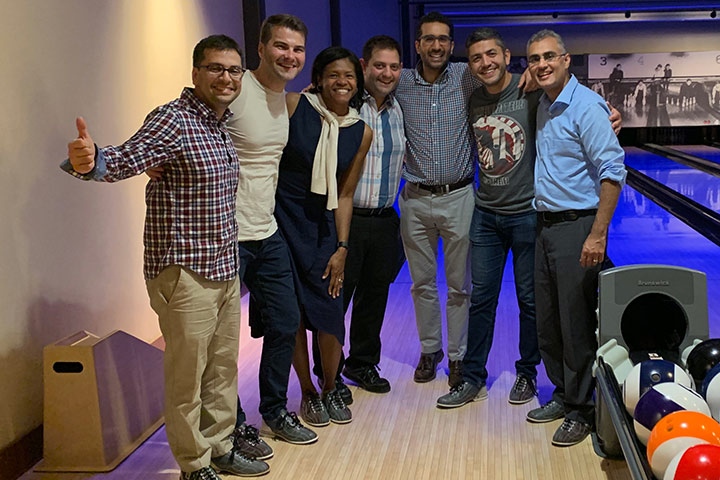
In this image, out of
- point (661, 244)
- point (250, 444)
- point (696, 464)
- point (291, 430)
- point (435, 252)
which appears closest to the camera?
point (696, 464)

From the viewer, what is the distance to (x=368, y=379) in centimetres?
272

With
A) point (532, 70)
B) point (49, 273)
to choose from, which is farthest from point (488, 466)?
point (49, 273)

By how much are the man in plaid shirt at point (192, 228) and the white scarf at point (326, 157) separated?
1.24 ft

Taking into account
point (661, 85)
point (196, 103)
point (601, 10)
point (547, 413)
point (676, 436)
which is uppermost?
point (601, 10)

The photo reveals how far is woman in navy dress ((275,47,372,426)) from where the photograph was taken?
228 cm

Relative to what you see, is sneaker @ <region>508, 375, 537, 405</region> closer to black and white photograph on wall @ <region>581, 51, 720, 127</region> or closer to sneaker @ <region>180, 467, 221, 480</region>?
sneaker @ <region>180, 467, 221, 480</region>

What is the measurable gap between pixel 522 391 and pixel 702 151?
10137 millimetres

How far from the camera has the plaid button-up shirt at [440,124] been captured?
256 centimetres

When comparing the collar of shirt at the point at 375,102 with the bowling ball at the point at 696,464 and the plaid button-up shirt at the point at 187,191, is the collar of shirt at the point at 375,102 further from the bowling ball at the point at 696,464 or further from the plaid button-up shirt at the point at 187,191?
the bowling ball at the point at 696,464

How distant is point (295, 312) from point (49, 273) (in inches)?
29.3

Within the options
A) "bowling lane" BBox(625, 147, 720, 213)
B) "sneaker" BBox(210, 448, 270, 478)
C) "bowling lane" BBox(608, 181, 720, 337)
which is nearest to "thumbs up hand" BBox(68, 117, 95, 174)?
"sneaker" BBox(210, 448, 270, 478)

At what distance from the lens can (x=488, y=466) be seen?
209cm

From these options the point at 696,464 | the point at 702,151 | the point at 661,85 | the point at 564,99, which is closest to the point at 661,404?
the point at 696,464

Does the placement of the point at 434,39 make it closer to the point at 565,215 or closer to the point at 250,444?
the point at 565,215
